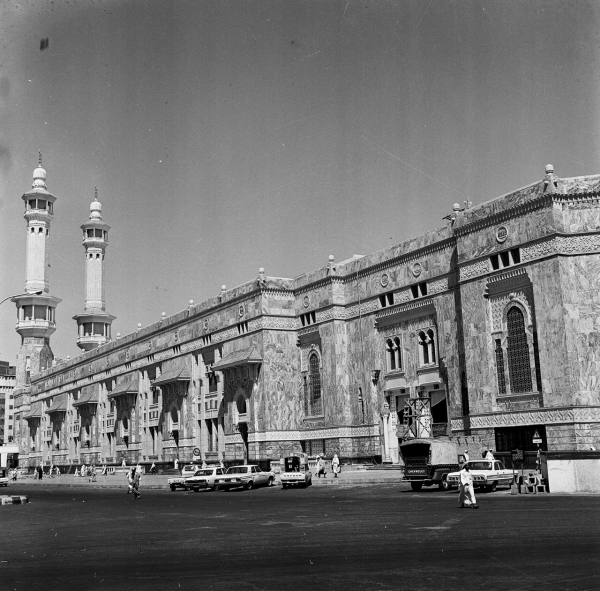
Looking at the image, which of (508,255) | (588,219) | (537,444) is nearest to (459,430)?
(537,444)

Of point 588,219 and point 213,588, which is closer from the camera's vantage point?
point 213,588

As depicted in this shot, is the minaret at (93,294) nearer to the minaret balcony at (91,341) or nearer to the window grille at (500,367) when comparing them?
the minaret balcony at (91,341)

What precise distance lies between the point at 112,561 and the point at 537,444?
89.2 ft

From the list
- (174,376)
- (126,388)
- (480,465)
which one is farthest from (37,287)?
(480,465)

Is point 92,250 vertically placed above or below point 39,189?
below

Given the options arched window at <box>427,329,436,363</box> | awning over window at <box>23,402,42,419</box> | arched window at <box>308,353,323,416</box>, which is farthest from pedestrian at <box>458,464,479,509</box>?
awning over window at <box>23,402,42,419</box>

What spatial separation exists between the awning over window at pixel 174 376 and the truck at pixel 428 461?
33.1m

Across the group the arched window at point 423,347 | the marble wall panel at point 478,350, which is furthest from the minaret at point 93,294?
the marble wall panel at point 478,350

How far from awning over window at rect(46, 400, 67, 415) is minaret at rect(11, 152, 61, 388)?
351 inches

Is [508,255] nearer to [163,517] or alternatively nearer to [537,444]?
[537,444]

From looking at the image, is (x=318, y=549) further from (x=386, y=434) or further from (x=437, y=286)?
(x=386, y=434)

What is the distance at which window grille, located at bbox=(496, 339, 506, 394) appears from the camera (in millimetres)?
38469

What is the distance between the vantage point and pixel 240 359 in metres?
54.6

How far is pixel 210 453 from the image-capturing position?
60.1 m
